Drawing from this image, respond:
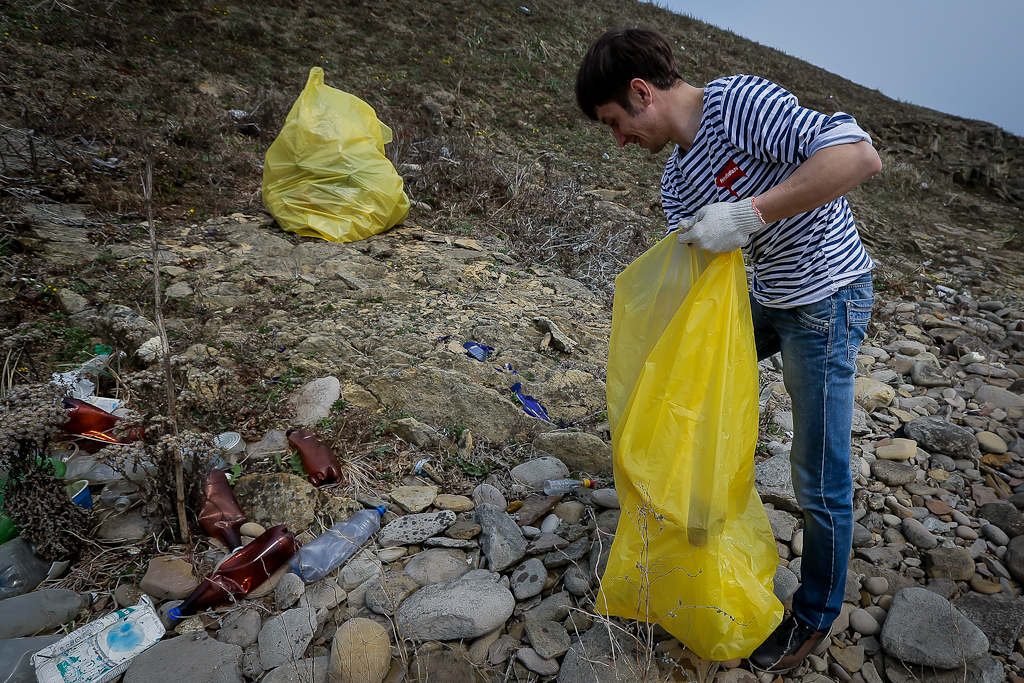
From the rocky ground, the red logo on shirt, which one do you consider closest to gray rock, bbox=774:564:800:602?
the rocky ground

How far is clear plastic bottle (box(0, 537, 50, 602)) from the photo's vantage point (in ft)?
4.71

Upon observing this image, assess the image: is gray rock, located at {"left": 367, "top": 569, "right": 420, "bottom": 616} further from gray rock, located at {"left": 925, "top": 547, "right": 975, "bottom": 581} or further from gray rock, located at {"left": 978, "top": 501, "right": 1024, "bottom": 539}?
gray rock, located at {"left": 978, "top": 501, "right": 1024, "bottom": 539}

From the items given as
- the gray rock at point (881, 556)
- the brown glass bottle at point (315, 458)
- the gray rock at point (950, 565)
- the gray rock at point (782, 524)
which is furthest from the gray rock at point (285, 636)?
the gray rock at point (950, 565)

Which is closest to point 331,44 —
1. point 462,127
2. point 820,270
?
point 462,127

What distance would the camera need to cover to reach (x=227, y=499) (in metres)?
1.68

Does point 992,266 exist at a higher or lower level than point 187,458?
higher

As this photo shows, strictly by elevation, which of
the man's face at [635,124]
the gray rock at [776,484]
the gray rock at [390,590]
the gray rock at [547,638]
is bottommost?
the gray rock at [390,590]

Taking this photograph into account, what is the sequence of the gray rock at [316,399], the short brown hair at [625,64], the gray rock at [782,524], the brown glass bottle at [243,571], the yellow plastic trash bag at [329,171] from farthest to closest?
the yellow plastic trash bag at [329,171], the gray rock at [316,399], the gray rock at [782,524], the brown glass bottle at [243,571], the short brown hair at [625,64]

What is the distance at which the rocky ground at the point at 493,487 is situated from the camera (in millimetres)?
1363

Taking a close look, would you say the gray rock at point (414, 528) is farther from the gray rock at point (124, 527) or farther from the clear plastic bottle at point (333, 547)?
the gray rock at point (124, 527)

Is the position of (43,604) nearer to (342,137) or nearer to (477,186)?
(342,137)

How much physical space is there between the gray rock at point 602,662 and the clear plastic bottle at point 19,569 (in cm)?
150

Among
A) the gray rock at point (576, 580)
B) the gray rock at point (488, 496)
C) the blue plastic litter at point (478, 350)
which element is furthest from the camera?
the blue plastic litter at point (478, 350)

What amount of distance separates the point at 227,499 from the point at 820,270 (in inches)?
72.2
